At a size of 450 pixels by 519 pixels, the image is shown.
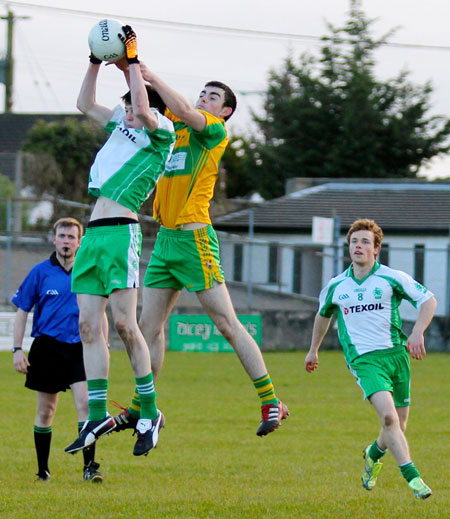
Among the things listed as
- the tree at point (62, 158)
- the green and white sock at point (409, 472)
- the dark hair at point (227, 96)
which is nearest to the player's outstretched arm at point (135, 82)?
the dark hair at point (227, 96)

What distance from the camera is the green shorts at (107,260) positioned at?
766 centimetres

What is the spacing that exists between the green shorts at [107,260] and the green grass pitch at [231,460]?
1.91m

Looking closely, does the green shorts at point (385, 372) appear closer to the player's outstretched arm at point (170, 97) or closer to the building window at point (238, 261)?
the player's outstretched arm at point (170, 97)

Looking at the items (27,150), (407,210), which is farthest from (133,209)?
(27,150)

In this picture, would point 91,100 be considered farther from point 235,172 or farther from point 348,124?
point 235,172

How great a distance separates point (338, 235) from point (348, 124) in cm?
2355

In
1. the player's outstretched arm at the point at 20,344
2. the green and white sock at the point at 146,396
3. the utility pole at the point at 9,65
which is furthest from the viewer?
the utility pole at the point at 9,65

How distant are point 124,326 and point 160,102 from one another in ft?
5.74

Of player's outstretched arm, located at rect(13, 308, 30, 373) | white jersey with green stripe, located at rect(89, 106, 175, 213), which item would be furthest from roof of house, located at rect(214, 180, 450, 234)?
white jersey with green stripe, located at rect(89, 106, 175, 213)

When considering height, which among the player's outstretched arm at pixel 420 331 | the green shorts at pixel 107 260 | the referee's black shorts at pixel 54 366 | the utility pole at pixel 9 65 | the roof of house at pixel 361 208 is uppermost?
the utility pole at pixel 9 65

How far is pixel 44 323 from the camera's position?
10.3 metres

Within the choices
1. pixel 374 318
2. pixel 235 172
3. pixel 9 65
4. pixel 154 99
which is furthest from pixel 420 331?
pixel 235 172

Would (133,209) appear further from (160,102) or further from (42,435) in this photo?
(42,435)

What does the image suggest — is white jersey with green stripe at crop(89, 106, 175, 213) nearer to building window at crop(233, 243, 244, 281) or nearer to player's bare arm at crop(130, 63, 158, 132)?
player's bare arm at crop(130, 63, 158, 132)
